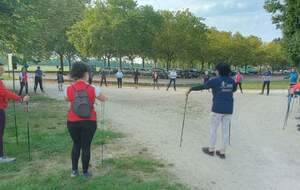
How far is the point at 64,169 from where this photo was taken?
8.27 metres

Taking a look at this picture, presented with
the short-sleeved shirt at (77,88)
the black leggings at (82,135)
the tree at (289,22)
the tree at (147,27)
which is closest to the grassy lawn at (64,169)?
the black leggings at (82,135)

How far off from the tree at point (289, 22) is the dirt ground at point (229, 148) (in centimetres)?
480

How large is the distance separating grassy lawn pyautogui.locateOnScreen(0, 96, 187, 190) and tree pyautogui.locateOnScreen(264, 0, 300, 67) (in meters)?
12.5

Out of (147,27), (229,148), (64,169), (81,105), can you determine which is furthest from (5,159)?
(147,27)

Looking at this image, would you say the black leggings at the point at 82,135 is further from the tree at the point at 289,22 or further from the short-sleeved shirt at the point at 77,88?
the tree at the point at 289,22

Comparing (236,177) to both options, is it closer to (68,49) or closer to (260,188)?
(260,188)

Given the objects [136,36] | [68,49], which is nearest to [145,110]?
[136,36]

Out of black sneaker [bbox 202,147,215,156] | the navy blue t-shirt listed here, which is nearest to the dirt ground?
black sneaker [bbox 202,147,215,156]

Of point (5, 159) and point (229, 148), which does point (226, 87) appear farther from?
point (5, 159)

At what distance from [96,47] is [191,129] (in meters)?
47.5

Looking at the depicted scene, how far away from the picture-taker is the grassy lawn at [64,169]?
7230 millimetres

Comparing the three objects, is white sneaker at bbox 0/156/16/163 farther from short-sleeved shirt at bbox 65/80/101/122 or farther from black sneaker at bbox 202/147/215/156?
black sneaker at bbox 202/147/215/156

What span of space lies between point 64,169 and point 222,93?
10.8 ft

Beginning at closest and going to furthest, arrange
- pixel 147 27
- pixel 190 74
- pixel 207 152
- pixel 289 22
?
pixel 207 152 < pixel 289 22 < pixel 147 27 < pixel 190 74
